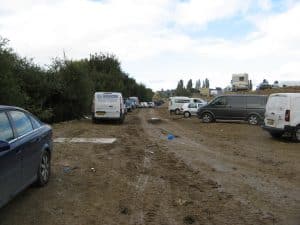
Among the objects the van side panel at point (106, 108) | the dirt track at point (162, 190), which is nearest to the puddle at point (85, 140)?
the dirt track at point (162, 190)

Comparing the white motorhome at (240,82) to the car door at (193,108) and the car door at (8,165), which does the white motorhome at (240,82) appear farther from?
the car door at (8,165)

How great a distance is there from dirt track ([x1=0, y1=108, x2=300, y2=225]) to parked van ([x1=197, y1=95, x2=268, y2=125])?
15120mm

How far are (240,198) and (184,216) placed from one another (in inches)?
58.6

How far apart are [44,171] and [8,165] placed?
216 cm

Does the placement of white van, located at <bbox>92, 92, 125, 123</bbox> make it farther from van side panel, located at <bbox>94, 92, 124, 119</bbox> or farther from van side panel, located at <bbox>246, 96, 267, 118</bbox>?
van side panel, located at <bbox>246, 96, 267, 118</bbox>

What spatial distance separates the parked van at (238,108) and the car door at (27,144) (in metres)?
22.1

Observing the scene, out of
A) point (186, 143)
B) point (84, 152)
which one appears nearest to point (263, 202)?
point (84, 152)

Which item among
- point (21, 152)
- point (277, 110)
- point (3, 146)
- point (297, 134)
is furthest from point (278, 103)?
point (3, 146)

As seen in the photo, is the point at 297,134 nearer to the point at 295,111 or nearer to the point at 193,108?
the point at 295,111

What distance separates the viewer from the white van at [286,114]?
16219 mm

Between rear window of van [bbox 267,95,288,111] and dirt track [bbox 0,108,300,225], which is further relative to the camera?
rear window of van [bbox 267,95,288,111]

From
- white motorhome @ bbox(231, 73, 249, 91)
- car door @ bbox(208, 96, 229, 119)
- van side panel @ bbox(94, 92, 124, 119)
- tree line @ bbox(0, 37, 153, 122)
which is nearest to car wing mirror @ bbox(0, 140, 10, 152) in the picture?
tree line @ bbox(0, 37, 153, 122)

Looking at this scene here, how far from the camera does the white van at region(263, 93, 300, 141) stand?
16.2 m

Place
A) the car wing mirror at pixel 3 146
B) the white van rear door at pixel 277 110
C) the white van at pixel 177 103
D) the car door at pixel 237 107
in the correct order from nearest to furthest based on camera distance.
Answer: the car wing mirror at pixel 3 146, the white van rear door at pixel 277 110, the car door at pixel 237 107, the white van at pixel 177 103
